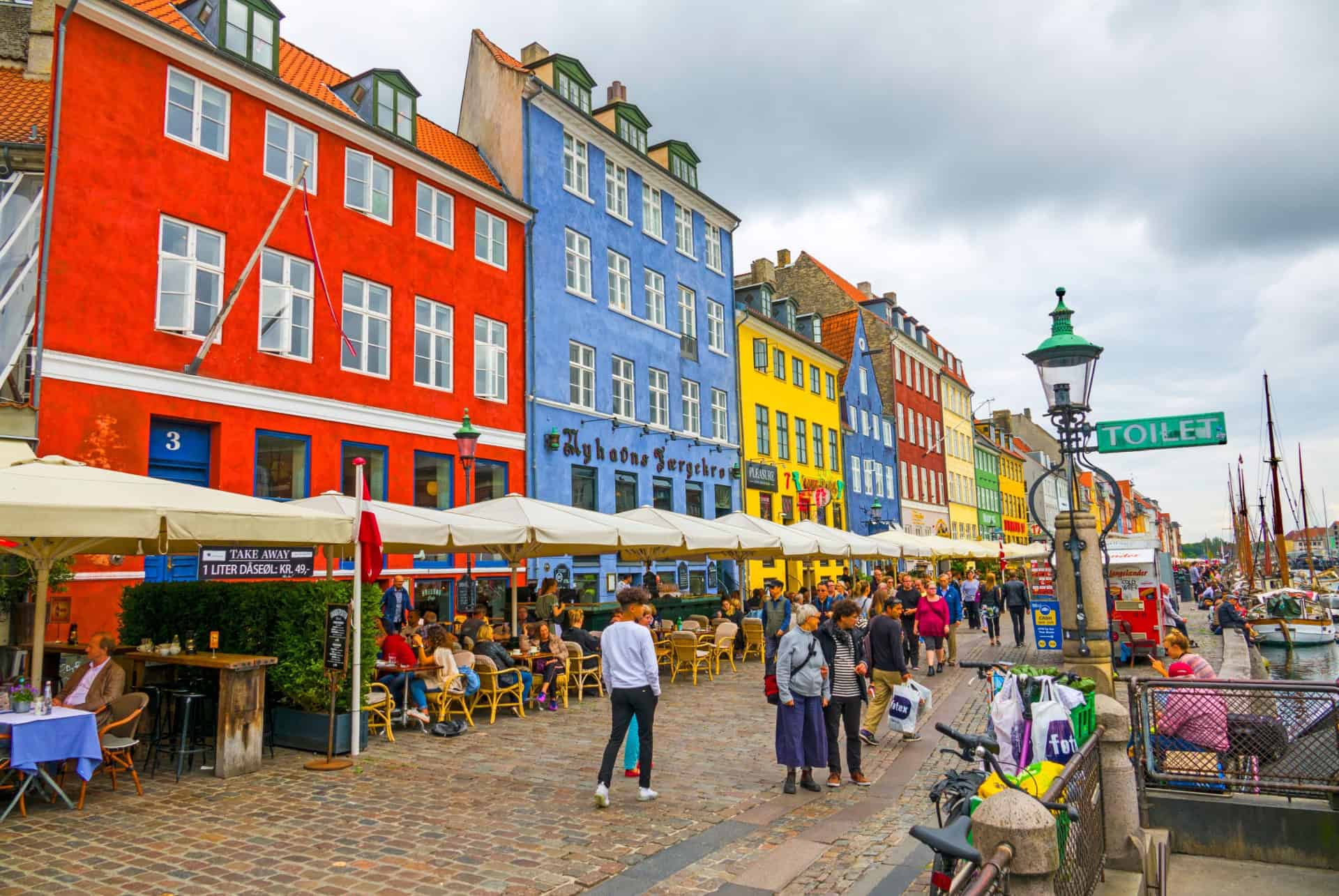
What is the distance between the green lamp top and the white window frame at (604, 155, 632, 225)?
67.9 feet

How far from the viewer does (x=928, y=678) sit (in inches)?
661

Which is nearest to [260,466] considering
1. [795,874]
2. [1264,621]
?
[795,874]

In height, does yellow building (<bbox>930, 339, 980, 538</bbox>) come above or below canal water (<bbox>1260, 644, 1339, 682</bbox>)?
above

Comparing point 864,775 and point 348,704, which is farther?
point 348,704

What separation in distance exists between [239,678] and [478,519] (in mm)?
4759

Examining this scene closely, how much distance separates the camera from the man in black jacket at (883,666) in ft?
35.8

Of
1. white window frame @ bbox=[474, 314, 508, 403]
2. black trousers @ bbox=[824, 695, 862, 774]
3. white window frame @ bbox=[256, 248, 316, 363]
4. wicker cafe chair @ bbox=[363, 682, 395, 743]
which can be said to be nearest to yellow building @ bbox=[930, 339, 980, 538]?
white window frame @ bbox=[474, 314, 508, 403]

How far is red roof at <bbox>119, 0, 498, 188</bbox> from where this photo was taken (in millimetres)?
17656

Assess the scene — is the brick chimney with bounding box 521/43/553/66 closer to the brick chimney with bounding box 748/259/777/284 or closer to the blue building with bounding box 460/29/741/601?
the blue building with bounding box 460/29/741/601

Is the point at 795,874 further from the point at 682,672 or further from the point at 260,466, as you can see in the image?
the point at 260,466

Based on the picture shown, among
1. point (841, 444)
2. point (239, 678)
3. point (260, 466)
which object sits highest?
point (841, 444)

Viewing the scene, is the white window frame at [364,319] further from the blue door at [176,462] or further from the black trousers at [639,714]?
the black trousers at [639,714]

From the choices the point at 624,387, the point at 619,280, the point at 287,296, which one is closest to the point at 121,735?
the point at 287,296

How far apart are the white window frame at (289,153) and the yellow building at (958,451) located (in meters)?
46.9
